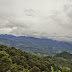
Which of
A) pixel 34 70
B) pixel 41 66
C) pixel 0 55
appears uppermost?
pixel 0 55

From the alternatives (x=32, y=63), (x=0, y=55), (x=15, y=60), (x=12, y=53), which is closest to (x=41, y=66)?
(x=32, y=63)

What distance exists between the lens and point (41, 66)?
49312mm

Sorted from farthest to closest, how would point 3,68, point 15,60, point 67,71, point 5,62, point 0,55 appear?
point 15,60, point 0,55, point 5,62, point 3,68, point 67,71

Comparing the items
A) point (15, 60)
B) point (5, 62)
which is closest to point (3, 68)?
point (5, 62)

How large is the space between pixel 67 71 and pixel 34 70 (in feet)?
65.6

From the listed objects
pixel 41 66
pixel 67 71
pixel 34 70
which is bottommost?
pixel 41 66

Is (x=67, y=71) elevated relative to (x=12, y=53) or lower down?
elevated

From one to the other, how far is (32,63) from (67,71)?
39.0 meters

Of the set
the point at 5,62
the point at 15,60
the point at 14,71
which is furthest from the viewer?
the point at 15,60

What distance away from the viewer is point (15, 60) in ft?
Result: 150

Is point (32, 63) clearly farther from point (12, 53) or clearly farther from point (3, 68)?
point (3, 68)

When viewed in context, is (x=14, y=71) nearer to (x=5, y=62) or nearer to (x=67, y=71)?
(x=5, y=62)

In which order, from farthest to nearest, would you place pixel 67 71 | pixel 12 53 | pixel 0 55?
pixel 12 53 → pixel 0 55 → pixel 67 71

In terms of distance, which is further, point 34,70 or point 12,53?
point 12,53
